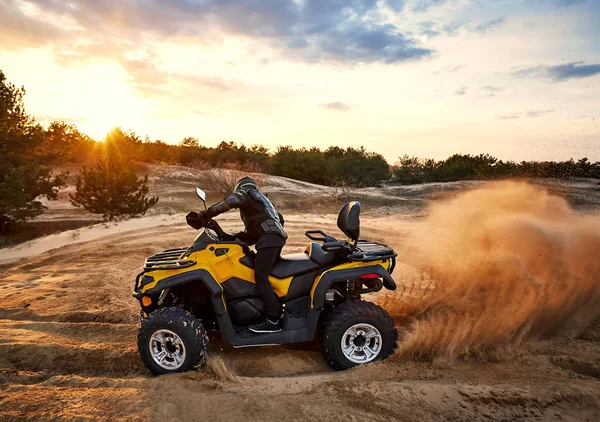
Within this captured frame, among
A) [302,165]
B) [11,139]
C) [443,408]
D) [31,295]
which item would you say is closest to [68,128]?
[11,139]

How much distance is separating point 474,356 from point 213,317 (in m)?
2.91

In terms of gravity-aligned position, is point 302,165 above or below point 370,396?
above

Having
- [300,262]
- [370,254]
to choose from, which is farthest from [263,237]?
[370,254]

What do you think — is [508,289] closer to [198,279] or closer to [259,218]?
[259,218]

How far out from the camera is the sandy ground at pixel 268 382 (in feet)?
13.1

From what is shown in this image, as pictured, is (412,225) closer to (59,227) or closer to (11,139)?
(59,227)

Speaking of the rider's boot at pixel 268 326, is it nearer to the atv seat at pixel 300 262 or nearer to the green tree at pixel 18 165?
the atv seat at pixel 300 262

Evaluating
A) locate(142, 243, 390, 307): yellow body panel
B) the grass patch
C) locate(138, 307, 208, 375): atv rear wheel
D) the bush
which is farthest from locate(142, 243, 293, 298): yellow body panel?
the bush

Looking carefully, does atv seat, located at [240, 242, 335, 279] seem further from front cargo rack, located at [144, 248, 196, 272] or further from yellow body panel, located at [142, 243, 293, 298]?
front cargo rack, located at [144, 248, 196, 272]

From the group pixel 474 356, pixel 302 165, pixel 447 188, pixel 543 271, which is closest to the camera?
pixel 474 356

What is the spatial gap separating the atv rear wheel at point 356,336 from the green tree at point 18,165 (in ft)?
52.5

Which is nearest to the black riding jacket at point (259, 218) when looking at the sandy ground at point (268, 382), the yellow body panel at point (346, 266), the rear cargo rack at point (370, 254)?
the yellow body panel at point (346, 266)

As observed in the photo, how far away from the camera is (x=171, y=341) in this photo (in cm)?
485

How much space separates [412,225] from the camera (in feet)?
53.6
